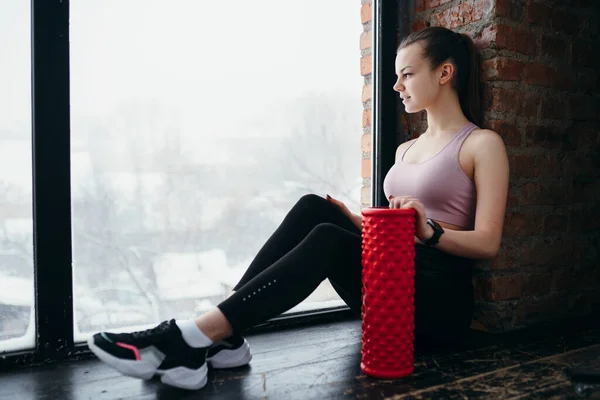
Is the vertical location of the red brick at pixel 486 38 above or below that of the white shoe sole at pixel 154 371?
above

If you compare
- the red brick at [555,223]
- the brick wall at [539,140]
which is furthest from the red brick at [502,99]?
the red brick at [555,223]

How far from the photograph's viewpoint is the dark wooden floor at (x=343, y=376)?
1339mm

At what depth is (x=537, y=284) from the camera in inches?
79.0

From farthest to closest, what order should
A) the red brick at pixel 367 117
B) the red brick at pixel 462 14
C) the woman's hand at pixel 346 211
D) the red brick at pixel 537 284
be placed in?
the red brick at pixel 367 117 < the red brick at pixel 537 284 < the red brick at pixel 462 14 < the woman's hand at pixel 346 211

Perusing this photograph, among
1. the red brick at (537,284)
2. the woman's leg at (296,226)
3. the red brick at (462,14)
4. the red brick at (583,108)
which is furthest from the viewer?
the red brick at (583,108)

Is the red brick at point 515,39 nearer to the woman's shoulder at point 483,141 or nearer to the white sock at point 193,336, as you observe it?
the woman's shoulder at point 483,141

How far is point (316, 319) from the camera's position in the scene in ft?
6.72

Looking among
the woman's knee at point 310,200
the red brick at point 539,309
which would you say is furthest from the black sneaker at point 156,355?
the red brick at point 539,309

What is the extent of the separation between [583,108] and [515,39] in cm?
47

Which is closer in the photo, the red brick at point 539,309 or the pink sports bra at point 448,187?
the pink sports bra at point 448,187

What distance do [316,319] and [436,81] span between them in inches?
37.7

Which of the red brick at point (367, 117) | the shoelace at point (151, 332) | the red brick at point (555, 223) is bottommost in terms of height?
the shoelace at point (151, 332)

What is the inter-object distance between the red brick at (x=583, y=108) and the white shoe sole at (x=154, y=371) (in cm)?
165

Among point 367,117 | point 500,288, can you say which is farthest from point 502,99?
point 500,288
